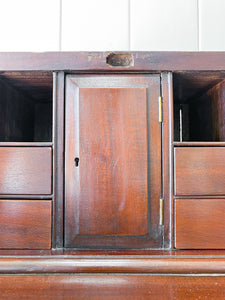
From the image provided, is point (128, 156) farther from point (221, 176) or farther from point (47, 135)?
point (47, 135)

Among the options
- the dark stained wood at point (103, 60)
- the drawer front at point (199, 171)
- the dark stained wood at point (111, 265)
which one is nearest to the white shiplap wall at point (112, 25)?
the dark stained wood at point (103, 60)

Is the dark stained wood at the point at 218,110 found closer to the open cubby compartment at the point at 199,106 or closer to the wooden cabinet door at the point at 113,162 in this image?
the open cubby compartment at the point at 199,106

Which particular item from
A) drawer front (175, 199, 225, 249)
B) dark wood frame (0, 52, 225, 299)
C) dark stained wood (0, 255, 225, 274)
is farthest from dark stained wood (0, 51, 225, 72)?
dark stained wood (0, 255, 225, 274)

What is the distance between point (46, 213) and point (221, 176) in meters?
0.42

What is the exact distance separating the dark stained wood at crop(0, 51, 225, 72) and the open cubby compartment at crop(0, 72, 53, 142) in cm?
3

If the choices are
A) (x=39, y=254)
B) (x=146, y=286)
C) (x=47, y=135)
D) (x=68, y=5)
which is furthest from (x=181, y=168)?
(x=68, y=5)

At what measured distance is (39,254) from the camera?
0.62m

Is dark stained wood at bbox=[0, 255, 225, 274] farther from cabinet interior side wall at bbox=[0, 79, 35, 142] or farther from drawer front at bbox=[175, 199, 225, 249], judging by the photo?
cabinet interior side wall at bbox=[0, 79, 35, 142]

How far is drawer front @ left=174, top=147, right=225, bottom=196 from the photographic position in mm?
657

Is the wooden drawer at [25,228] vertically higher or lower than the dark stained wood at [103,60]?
lower

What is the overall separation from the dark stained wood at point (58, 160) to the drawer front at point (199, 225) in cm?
27

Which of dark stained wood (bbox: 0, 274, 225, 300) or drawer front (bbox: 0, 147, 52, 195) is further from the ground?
drawer front (bbox: 0, 147, 52, 195)

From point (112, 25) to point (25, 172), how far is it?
0.62 m

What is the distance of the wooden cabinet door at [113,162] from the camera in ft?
2.16
